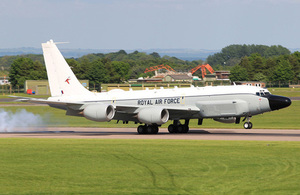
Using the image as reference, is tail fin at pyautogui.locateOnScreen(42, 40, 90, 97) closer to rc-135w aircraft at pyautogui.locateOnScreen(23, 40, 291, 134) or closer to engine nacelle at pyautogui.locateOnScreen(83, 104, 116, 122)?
rc-135w aircraft at pyautogui.locateOnScreen(23, 40, 291, 134)

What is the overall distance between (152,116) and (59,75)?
417 inches

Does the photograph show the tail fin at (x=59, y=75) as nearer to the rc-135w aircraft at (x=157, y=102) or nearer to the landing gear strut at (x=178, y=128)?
the rc-135w aircraft at (x=157, y=102)

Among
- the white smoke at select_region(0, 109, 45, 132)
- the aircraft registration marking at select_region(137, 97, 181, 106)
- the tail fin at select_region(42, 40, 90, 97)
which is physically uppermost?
the tail fin at select_region(42, 40, 90, 97)

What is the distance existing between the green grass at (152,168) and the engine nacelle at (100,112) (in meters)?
8.42

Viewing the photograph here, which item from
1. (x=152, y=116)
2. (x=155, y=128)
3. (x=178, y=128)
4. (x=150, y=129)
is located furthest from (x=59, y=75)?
(x=178, y=128)

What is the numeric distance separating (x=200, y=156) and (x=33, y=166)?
342 inches

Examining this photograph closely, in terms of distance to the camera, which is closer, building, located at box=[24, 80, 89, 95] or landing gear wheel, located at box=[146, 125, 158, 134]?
landing gear wheel, located at box=[146, 125, 158, 134]

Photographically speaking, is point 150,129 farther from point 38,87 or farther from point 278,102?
point 38,87

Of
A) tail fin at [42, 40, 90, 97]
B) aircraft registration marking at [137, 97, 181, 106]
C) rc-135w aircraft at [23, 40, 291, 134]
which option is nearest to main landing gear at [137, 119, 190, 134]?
rc-135w aircraft at [23, 40, 291, 134]

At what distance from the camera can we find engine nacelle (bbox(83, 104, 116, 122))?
4316 centimetres

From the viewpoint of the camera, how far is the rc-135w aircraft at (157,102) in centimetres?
4322

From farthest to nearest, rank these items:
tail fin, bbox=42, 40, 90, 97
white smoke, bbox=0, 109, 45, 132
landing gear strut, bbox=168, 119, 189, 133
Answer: white smoke, bbox=0, 109, 45, 132 → tail fin, bbox=42, 40, 90, 97 → landing gear strut, bbox=168, 119, 189, 133

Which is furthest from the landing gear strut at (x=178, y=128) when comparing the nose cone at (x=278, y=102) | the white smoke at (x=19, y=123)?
the white smoke at (x=19, y=123)

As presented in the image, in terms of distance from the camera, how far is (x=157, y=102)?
151ft
